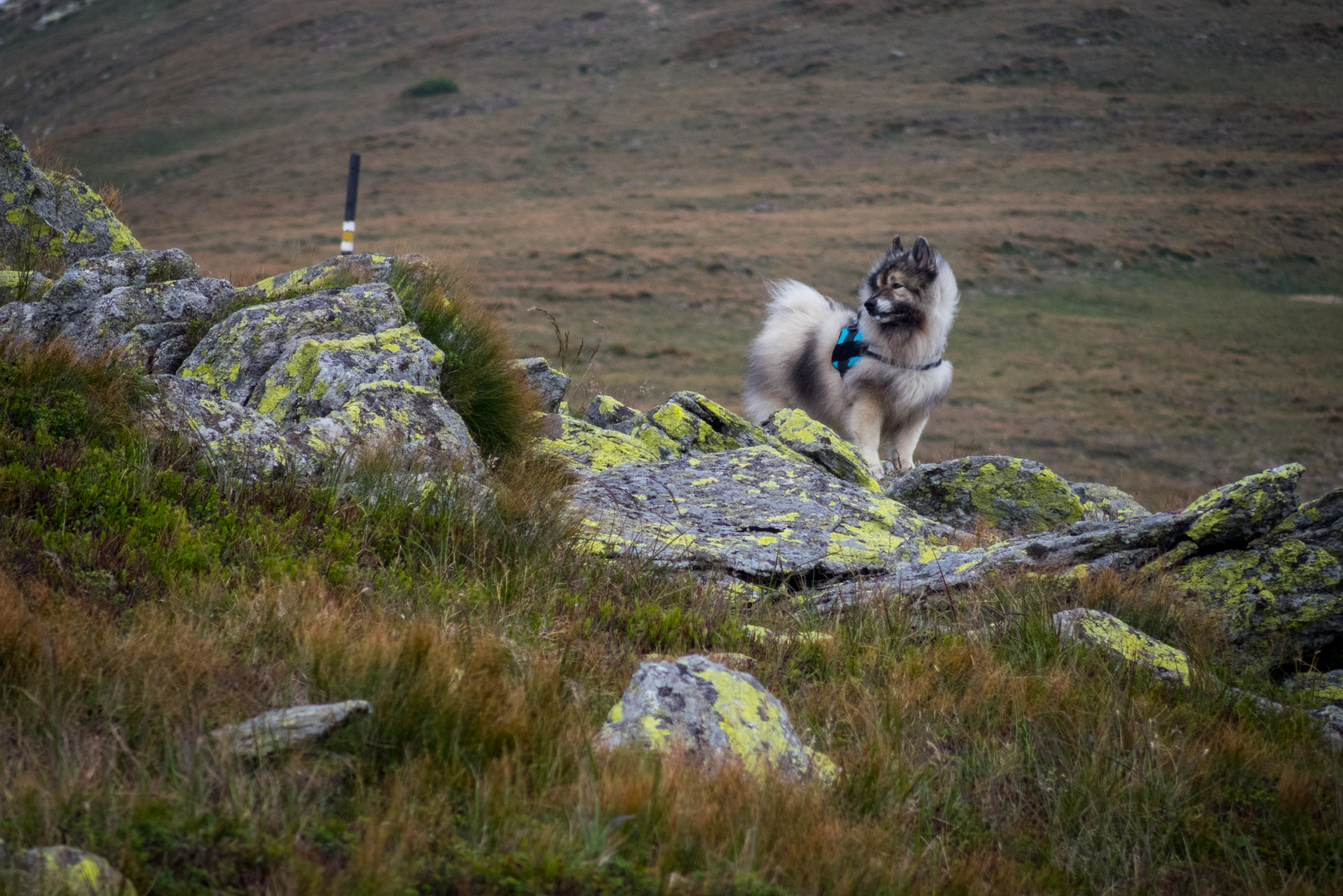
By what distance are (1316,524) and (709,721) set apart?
3734 mm

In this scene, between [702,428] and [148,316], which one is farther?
[702,428]

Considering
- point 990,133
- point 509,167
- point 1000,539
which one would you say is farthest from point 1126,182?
point 1000,539

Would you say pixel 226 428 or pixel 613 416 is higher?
pixel 226 428

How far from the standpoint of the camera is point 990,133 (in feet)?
198

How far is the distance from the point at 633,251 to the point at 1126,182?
2982cm

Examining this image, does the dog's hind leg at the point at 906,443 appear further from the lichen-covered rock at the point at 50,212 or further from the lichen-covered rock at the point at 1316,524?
the lichen-covered rock at the point at 50,212

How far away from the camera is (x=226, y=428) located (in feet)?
15.0

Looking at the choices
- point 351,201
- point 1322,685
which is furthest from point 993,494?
point 351,201

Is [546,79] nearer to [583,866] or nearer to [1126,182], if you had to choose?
[1126,182]

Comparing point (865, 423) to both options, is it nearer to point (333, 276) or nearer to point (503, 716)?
point (333, 276)

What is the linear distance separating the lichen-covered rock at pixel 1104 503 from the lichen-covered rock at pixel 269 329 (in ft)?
19.0

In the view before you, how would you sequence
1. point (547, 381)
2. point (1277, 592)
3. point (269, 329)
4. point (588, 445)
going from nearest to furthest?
point (1277, 592)
point (269, 329)
point (588, 445)
point (547, 381)

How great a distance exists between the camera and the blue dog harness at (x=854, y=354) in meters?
9.56

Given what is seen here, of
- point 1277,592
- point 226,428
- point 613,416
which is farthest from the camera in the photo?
point 613,416
